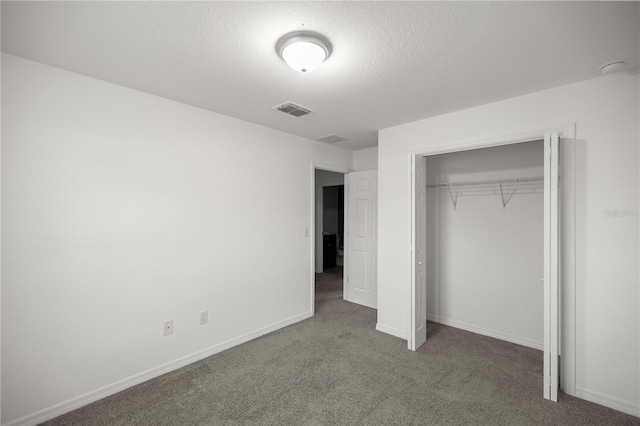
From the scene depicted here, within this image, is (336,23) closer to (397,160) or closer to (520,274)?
(397,160)

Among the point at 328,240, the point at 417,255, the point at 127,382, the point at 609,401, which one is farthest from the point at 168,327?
the point at 328,240

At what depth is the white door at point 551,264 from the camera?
2.25 metres

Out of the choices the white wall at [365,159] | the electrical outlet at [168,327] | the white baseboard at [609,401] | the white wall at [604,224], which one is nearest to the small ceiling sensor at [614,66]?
the white wall at [604,224]

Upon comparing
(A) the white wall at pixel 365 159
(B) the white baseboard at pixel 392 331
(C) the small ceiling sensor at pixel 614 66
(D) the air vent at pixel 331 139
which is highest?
(D) the air vent at pixel 331 139

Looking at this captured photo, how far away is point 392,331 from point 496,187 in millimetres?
2155

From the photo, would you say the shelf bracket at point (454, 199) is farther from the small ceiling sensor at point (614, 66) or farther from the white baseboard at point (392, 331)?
the small ceiling sensor at point (614, 66)

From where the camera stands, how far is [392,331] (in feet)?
11.5

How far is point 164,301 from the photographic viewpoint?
8.74 feet

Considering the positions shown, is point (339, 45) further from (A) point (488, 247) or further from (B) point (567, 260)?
(A) point (488, 247)

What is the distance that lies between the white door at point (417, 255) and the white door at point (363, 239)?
3.93 ft

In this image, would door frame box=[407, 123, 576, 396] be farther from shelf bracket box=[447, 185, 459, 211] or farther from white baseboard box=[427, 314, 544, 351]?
shelf bracket box=[447, 185, 459, 211]

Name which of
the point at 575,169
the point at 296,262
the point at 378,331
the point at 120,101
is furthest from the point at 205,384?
the point at 575,169

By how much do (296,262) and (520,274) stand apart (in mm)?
2707

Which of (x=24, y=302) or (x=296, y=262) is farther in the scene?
(x=296, y=262)
